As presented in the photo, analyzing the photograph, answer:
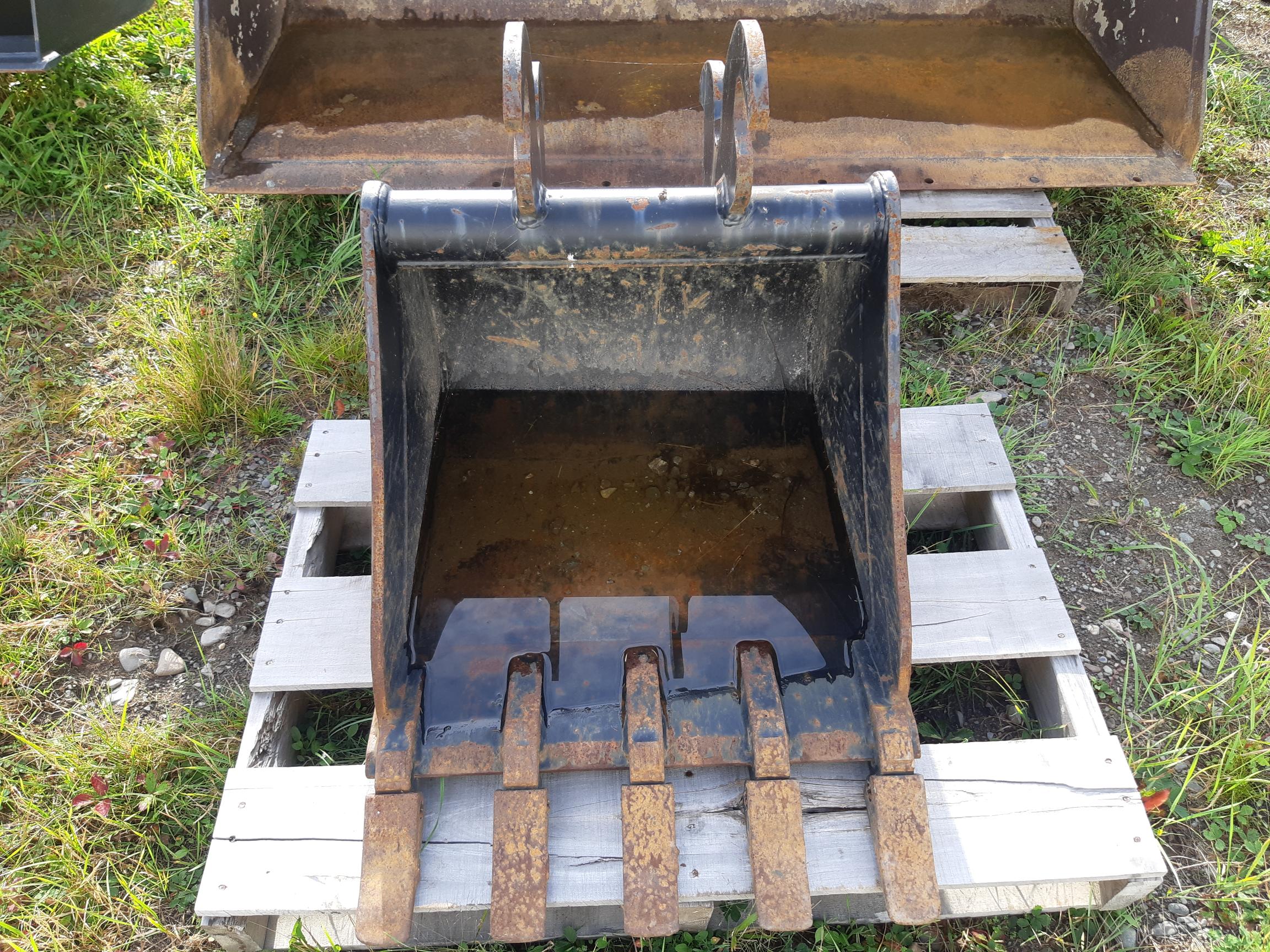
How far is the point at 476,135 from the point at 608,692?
7.02 ft

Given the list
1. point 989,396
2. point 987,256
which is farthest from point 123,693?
point 987,256

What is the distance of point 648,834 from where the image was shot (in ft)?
4.72

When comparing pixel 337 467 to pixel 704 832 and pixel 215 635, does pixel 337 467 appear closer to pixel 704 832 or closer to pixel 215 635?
pixel 215 635

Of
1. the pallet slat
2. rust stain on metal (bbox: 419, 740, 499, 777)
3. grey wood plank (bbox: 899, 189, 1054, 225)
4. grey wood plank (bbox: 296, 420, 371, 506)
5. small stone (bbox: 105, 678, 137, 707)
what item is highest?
grey wood plank (bbox: 899, 189, 1054, 225)

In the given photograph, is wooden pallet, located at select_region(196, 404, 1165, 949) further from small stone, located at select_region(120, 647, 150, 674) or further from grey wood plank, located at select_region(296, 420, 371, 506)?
small stone, located at select_region(120, 647, 150, 674)

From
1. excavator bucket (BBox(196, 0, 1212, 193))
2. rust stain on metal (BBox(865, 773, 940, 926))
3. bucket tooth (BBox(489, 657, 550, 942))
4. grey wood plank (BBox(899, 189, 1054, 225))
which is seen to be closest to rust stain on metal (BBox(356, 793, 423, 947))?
bucket tooth (BBox(489, 657, 550, 942))

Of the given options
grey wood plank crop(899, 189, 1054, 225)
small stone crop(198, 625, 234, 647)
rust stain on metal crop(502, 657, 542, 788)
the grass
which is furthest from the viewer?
grey wood plank crop(899, 189, 1054, 225)

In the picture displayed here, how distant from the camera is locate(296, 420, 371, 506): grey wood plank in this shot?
2115 mm

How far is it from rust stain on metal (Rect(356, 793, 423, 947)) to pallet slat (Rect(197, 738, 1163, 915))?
59mm

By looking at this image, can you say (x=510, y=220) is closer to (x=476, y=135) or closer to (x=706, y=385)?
(x=706, y=385)

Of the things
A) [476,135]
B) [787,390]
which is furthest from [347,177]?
[787,390]

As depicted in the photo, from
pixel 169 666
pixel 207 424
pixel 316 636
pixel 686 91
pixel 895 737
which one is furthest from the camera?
pixel 686 91

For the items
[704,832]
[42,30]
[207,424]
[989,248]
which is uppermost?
[42,30]

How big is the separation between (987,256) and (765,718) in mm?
1916
